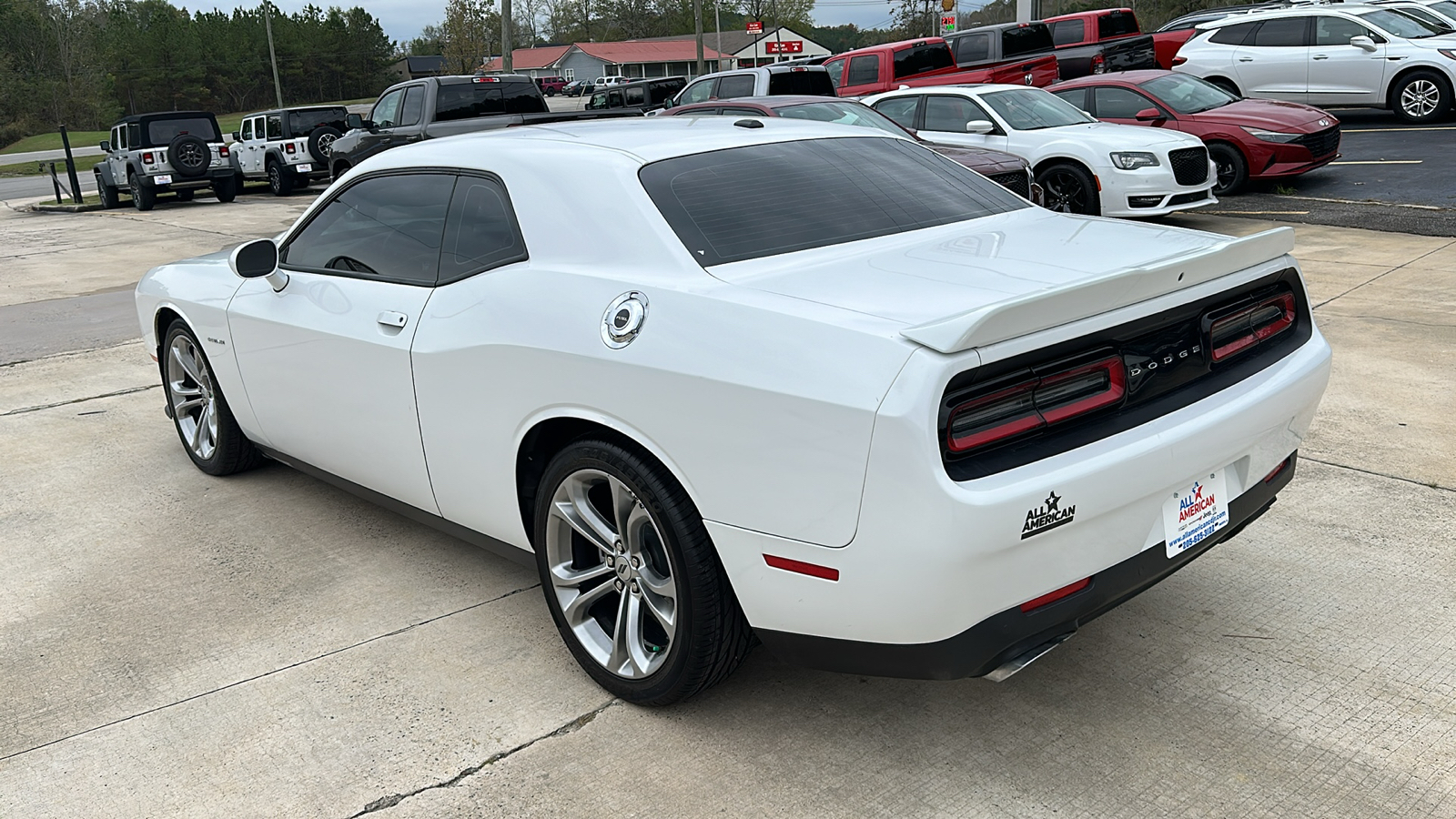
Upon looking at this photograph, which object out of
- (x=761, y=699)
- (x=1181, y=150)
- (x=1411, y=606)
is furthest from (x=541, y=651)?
(x=1181, y=150)

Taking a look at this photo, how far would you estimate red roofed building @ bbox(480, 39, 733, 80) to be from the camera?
98500 mm

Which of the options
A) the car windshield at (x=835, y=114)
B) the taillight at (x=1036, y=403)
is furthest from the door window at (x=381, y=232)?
the car windshield at (x=835, y=114)

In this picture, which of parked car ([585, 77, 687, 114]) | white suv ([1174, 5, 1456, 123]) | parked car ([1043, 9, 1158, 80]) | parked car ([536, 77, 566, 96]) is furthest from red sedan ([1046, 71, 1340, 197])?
parked car ([536, 77, 566, 96])

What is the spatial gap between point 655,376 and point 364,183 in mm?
1981

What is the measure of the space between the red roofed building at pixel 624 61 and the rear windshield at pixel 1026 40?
78.5m

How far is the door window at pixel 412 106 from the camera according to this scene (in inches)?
577

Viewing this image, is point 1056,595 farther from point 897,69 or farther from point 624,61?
point 624,61

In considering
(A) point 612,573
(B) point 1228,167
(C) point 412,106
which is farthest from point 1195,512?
(C) point 412,106

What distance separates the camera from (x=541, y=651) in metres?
3.55

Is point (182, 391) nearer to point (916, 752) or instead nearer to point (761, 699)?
point (761, 699)

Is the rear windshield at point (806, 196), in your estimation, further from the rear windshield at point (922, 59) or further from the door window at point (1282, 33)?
the door window at point (1282, 33)

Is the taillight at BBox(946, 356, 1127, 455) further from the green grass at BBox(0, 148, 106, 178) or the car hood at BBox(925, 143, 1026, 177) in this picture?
the green grass at BBox(0, 148, 106, 178)

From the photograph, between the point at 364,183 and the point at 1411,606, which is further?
the point at 364,183

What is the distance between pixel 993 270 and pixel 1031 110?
31.0 ft
